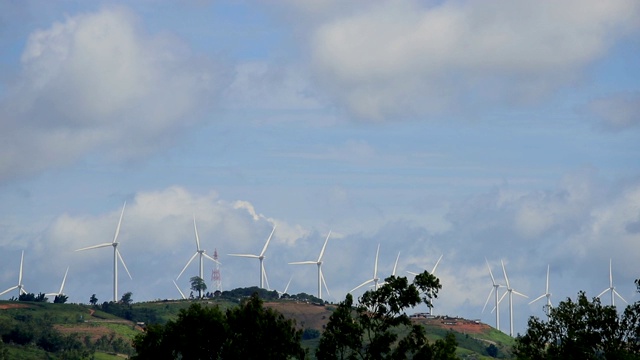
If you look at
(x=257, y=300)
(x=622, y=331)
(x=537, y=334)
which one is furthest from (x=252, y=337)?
(x=622, y=331)

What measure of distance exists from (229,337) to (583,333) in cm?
3467

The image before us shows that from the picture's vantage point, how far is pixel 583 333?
4535 inches

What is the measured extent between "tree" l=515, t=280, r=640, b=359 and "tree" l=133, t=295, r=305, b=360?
23.4 metres

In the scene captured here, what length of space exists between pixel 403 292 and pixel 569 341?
17.7m

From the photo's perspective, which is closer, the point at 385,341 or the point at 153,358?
the point at 385,341

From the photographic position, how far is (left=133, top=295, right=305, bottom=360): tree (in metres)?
115

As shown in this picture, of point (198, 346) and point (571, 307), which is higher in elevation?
point (571, 307)

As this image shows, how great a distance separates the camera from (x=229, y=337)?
4584 inches

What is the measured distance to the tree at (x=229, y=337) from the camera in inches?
4530

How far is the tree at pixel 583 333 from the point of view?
114 m

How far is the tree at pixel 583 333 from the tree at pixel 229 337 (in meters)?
23.4

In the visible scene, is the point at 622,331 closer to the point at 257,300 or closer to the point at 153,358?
the point at 257,300

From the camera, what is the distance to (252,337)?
115m

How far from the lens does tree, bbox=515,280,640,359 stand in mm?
113812
